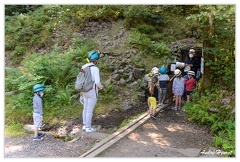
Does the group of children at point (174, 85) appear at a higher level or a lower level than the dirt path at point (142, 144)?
higher

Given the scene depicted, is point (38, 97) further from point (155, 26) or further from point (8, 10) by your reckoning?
point (8, 10)

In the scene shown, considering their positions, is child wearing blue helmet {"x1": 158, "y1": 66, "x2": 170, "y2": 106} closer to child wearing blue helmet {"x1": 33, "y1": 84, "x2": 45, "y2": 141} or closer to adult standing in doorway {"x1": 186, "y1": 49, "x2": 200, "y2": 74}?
adult standing in doorway {"x1": 186, "y1": 49, "x2": 200, "y2": 74}

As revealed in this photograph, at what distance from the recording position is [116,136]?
5848 mm

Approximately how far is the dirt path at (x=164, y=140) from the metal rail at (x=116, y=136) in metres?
0.10

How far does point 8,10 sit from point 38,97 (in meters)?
14.7

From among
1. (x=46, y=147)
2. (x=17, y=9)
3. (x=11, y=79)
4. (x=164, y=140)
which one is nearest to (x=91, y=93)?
(x=46, y=147)

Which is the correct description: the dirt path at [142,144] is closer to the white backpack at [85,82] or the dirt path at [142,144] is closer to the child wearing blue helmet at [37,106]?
the child wearing blue helmet at [37,106]

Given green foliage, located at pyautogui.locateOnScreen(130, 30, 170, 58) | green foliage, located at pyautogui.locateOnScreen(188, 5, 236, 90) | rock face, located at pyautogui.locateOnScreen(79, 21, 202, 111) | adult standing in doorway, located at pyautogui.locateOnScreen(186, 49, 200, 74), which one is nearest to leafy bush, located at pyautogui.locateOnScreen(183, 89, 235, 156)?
green foliage, located at pyautogui.locateOnScreen(188, 5, 236, 90)

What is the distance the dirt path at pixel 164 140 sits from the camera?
517 cm

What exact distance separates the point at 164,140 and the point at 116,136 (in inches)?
48.5

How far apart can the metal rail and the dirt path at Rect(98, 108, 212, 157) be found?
10 centimetres

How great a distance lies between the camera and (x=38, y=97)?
244 inches

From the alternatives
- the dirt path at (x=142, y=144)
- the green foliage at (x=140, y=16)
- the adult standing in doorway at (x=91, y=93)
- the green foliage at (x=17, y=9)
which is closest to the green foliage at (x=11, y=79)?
the dirt path at (x=142, y=144)

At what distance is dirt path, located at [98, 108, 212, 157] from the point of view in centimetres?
517
